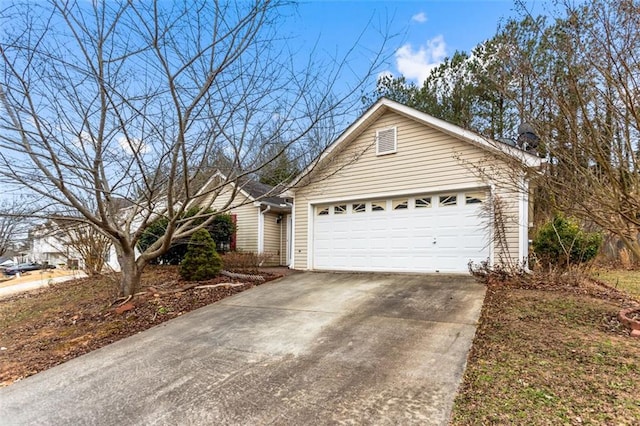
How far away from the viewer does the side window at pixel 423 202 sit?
31.8 ft

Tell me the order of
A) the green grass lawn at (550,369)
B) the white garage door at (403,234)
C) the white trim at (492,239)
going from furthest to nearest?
the white garage door at (403,234), the white trim at (492,239), the green grass lawn at (550,369)

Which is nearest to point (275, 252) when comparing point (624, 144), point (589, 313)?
point (589, 313)

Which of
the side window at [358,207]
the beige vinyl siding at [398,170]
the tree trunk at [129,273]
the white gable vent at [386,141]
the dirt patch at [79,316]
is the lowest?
the dirt patch at [79,316]

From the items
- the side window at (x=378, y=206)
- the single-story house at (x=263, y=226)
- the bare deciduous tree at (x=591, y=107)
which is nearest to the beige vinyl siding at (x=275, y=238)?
the single-story house at (x=263, y=226)

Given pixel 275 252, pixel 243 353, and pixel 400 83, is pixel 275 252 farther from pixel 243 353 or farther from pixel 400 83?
pixel 400 83

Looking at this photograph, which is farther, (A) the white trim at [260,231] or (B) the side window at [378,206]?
(A) the white trim at [260,231]

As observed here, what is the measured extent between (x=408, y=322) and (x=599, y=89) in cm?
404

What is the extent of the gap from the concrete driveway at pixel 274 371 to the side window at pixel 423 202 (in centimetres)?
334

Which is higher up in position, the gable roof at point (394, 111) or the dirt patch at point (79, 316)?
the gable roof at point (394, 111)

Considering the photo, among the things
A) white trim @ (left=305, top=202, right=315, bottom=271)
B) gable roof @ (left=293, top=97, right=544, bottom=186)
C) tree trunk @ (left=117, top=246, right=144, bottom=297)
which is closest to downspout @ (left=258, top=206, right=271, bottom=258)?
white trim @ (left=305, top=202, right=315, bottom=271)

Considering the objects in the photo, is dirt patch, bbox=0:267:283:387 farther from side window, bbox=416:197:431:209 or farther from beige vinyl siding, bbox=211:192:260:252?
side window, bbox=416:197:431:209

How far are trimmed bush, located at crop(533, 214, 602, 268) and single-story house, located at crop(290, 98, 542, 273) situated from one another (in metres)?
0.59

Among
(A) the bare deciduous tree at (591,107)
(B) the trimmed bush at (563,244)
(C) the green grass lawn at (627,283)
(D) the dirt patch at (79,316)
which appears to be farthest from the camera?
(B) the trimmed bush at (563,244)

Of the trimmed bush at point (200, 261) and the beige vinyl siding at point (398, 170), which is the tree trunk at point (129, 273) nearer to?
the trimmed bush at point (200, 261)
